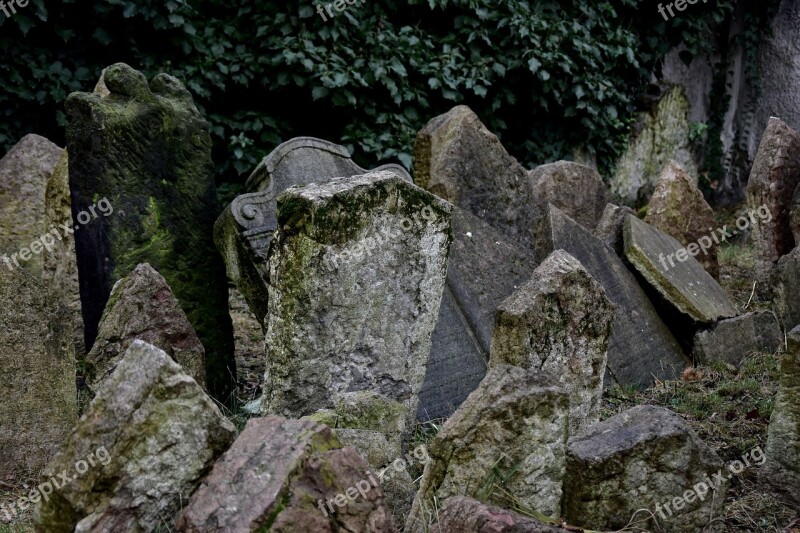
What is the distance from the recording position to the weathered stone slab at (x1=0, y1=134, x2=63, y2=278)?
6898 millimetres

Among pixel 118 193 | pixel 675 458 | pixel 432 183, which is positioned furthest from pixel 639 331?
pixel 118 193

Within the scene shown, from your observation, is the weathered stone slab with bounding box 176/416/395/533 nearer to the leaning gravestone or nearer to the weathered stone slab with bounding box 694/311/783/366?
the leaning gravestone

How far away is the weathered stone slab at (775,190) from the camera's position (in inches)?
277

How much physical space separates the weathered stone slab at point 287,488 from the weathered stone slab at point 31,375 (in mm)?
1781

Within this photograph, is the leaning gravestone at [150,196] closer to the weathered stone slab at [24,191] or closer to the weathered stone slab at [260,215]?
the weathered stone slab at [260,215]

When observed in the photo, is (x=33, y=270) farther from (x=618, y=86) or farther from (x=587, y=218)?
(x=618, y=86)

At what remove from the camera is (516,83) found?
399 inches

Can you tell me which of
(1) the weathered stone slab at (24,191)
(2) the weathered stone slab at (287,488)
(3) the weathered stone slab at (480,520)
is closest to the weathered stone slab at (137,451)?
(2) the weathered stone slab at (287,488)

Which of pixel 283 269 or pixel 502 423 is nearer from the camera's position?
pixel 502 423

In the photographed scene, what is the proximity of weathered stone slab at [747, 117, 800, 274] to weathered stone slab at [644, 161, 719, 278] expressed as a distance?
0.36 metres

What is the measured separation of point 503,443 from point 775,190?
4.68 metres

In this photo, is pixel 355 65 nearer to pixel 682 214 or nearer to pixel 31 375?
pixel 682 214

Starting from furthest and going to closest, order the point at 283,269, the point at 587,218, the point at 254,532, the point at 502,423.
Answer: the point at 587,218
the point at 283,269
the point at 502,423
the point at 254,532

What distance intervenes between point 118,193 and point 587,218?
3947mm
